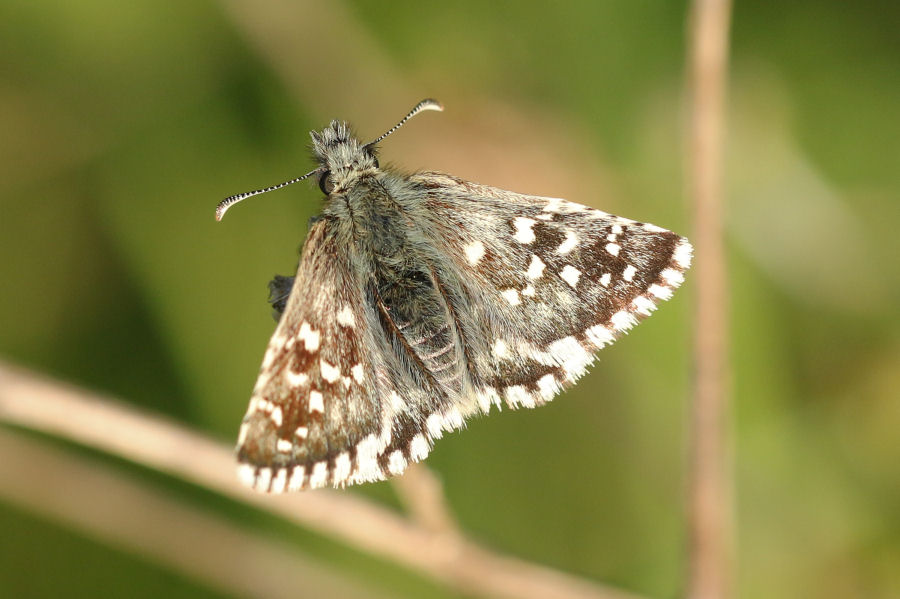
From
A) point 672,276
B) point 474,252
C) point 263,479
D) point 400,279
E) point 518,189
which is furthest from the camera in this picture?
point 518,189

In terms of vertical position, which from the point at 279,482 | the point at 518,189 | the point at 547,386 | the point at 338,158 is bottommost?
the point at 279,482

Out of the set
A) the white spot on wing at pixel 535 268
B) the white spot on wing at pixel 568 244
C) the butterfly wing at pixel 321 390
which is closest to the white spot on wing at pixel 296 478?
the butterfly wing at pixel 321 390

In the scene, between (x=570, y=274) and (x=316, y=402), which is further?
(x=570, y=274)

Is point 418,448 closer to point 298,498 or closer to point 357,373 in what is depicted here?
point 357,373

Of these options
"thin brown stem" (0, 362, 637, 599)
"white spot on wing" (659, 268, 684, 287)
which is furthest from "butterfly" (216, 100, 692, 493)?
"thin brown stem" (0, 362, 637, 599)

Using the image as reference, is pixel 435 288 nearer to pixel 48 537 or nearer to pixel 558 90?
pixel 558 90

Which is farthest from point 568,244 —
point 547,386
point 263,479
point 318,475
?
point 263,479
